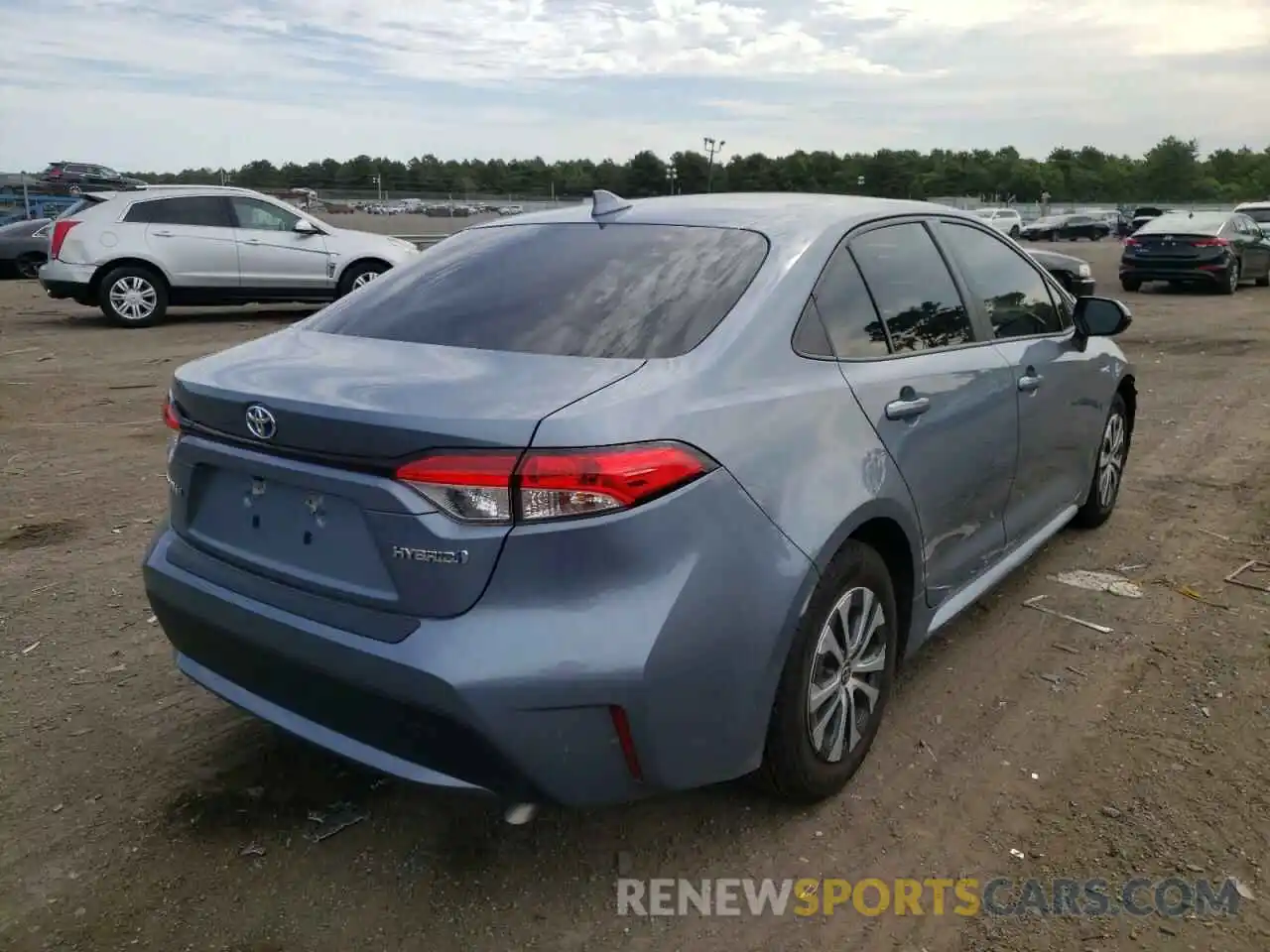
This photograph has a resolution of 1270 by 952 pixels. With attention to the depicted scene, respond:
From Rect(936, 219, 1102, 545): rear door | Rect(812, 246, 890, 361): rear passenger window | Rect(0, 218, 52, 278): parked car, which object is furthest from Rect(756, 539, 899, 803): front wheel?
Rect(0, 218, 52, 278): parked car

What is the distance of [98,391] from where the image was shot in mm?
9211

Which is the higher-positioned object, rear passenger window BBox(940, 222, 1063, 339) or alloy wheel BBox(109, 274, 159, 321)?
rear passenger window BBox(940, 222, 1063, 339)

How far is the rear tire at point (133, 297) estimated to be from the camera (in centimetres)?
1330

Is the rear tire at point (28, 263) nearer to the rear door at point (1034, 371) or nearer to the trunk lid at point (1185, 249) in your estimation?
the trunk lid at point (1185, 249)

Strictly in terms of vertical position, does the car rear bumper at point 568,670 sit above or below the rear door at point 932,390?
below

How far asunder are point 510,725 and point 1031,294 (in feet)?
10.3

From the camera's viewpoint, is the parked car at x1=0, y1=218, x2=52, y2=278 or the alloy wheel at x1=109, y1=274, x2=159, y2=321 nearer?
the alloy wheel at x1=109, y1=274, x2=159, y2=321

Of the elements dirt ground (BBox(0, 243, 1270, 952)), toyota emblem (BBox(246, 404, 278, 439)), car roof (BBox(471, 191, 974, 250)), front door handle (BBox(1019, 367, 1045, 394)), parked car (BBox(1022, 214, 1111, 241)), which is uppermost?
parked car (BBox(1022, 214, 1111, 241))

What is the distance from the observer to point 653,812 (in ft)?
9.78

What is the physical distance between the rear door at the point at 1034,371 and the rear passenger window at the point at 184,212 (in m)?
11.8

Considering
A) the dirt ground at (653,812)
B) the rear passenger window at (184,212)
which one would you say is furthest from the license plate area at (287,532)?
the rear passenger window at (184,212)

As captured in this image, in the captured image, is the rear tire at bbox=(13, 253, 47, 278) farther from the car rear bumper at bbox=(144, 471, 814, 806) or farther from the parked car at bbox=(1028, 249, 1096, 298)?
the car rear bumper at bbox=(144, 471, 814, 806)

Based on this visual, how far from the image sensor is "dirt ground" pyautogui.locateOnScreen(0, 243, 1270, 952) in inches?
99.0

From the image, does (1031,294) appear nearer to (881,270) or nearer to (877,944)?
(881,270)
